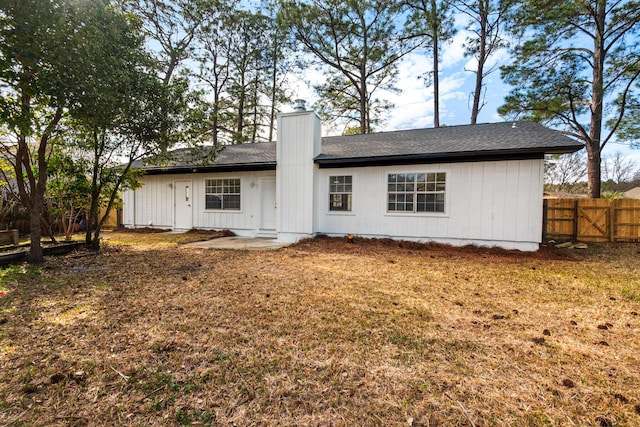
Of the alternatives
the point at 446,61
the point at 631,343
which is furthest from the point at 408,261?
the point at 446,61

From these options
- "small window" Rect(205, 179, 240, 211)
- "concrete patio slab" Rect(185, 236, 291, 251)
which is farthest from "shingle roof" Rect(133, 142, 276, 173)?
"concrete patio slab" Rect(185, 236, 291, 251)

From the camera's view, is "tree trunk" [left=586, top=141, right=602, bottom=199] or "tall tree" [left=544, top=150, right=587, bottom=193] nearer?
"tree trunk" [left=586, top=141, right=602, bottom=199]

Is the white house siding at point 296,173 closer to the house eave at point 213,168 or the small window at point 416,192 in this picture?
the house eave at point 213,168

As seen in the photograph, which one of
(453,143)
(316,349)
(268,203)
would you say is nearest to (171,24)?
(268,203)

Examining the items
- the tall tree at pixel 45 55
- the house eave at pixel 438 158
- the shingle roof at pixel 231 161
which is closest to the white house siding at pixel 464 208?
the house eave at pixel 438 158

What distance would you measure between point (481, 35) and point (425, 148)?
36.8 ft

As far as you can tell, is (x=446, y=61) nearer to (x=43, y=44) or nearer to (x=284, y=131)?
(x=284, y=131)

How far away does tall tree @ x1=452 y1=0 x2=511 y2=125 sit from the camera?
561 inches

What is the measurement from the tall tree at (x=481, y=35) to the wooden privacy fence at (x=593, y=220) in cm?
677

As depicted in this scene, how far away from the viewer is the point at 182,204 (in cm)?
1140

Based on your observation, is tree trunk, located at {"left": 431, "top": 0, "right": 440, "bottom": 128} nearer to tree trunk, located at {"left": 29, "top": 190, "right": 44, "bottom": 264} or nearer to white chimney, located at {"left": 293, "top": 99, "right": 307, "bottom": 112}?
white chimney, located at {"left": 293, "top": 99, "right": 307, "bottom": 112}

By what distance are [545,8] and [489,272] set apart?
12257 mm

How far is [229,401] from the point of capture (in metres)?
1.93

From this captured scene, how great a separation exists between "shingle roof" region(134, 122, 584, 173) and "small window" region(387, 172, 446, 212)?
0.47 meters
